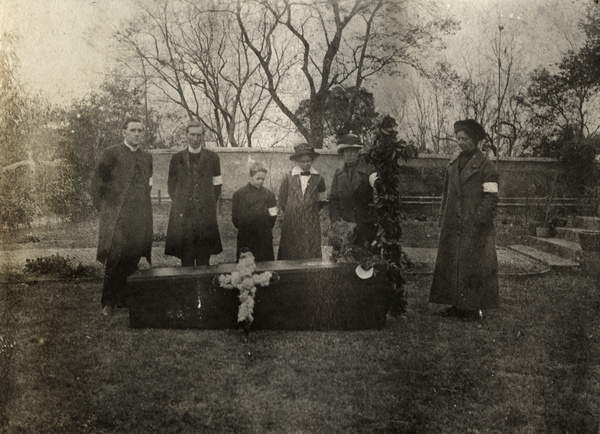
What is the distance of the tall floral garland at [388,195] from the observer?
16.7ft

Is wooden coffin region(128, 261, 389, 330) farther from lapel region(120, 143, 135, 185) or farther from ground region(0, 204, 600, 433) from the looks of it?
lapel region(120, 143, 135, 185)

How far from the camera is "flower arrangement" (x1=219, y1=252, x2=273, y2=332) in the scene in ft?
15.4

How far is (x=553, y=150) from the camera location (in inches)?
575

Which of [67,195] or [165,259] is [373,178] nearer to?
[165,259]

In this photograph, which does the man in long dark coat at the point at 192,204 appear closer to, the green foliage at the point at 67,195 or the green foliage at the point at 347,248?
the green foliage at the point at 347,248

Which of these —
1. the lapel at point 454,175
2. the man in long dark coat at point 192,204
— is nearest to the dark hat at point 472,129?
the lapel at point 454,175

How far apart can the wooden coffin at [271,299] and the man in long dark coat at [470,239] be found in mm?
993

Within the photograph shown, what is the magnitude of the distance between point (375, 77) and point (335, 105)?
97 centimetres

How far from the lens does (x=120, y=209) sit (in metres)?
5.56

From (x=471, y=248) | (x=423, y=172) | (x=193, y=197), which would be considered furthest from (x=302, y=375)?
(x=423, y=172)

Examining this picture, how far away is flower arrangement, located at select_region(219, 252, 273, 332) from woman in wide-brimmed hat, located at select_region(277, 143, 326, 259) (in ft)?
4.57

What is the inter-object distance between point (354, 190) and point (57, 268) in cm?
425

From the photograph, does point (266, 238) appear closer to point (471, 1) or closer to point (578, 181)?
point (471, 1)

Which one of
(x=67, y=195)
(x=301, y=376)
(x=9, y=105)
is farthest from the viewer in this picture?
(x=67, y=195)
